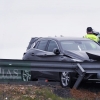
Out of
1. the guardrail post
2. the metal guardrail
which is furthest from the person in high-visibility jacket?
the guardrail post

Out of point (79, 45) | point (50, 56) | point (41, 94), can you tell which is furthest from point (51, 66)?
point (79, 45)

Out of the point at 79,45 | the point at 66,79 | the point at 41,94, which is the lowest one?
the point at 66,79

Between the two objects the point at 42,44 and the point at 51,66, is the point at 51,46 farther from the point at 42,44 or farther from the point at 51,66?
the point at 51,66

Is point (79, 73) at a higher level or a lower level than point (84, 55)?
lower

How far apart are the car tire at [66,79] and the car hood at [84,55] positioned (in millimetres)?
624

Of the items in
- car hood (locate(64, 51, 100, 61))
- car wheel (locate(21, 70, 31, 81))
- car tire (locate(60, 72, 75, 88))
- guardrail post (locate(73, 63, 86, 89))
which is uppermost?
car hood (locate(64, 51, 100, 61))

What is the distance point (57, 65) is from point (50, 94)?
5.97 feet

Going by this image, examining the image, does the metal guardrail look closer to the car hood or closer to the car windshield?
the car hood

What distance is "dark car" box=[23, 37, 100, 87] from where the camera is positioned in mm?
13159

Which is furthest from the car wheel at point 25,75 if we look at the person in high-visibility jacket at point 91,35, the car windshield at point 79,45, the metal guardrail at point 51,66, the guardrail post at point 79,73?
Answer: the person in high-visibility jacket at point 91,35

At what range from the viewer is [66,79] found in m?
13.1

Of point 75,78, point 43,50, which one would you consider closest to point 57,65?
point 75,78

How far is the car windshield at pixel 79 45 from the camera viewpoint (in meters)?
14.8

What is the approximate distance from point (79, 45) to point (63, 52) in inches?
34.6
